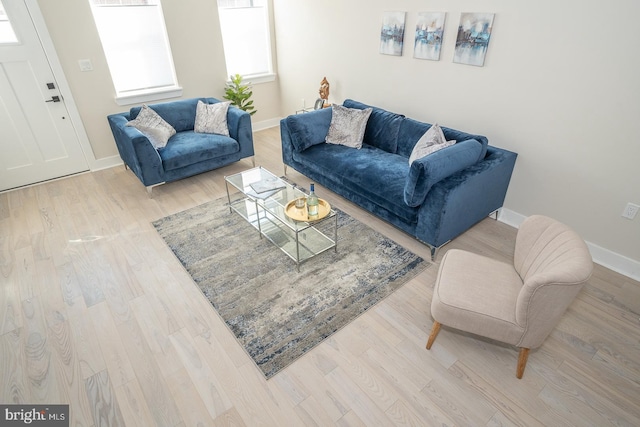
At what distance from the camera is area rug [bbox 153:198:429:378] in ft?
6.95

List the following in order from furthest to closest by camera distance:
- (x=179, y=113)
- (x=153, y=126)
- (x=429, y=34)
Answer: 1. (x=179, y=113)
2. (x=153, y=126)
3. (x=429, y=34)

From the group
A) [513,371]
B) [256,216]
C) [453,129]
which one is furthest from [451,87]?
[513,371]

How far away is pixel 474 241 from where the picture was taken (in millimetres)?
2945

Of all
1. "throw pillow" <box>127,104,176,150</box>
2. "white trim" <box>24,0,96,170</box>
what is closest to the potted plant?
"throw pillow" <box>127,104,176,150</box>

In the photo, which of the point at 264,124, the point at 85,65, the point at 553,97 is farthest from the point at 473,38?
the point at 85,65

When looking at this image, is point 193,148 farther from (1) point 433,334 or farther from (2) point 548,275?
(2) point 548,275

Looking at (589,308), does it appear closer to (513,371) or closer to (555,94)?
(513,371)

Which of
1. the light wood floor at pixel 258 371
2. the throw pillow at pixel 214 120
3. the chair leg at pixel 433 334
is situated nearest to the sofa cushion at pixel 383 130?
the light wood floor at pixel 258 371

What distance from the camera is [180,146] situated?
146 inches

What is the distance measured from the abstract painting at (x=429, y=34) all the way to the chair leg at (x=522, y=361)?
101 inches

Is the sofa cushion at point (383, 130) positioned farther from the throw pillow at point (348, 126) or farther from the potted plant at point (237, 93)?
the potted plant at point (237, 93)

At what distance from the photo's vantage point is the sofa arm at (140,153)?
3330mm

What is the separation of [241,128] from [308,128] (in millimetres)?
880

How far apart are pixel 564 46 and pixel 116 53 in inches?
173
